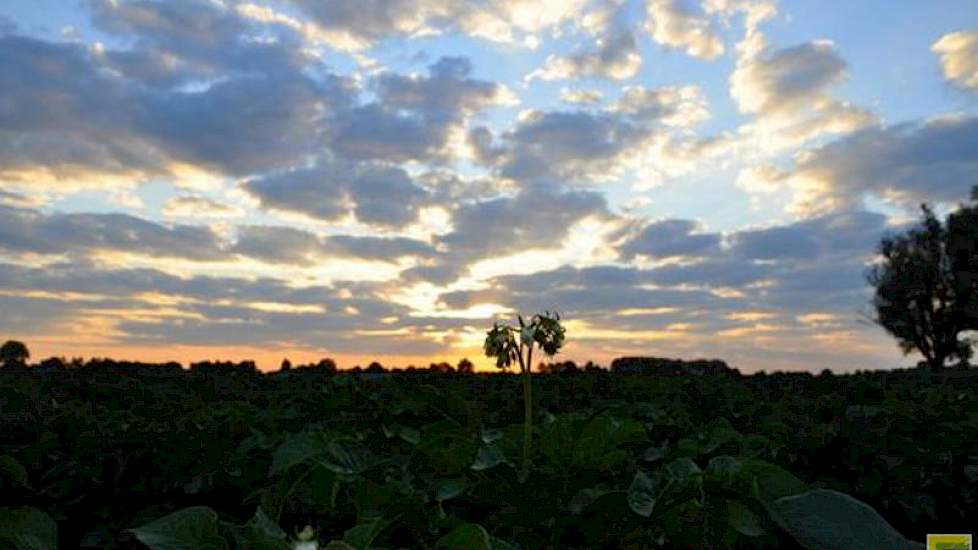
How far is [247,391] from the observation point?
7984mm

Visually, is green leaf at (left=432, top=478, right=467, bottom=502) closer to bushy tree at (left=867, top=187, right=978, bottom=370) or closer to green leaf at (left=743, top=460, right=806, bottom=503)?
green leaf at (left=743, top=460, right=806, bottom=503)

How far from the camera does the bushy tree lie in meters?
48.9

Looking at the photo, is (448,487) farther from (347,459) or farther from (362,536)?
(362,536)

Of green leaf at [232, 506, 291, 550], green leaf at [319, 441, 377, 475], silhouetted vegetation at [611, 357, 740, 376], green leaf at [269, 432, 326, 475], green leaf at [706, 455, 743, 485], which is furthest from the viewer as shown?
silhouetted vegetation at [611, 357, 740, 376]

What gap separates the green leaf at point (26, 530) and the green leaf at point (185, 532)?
0.87 feet

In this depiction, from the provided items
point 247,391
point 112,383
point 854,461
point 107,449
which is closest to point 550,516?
point 854,461

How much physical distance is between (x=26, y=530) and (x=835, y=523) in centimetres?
141

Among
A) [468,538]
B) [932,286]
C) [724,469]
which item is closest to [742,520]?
[724,469]

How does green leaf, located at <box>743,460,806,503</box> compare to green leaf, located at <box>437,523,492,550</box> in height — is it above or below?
above

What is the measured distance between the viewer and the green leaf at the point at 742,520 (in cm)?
216

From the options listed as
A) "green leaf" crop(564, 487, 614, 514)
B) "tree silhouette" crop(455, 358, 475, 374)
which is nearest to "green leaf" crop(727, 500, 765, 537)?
"green leaf" crop(564, 487, 614, 514)

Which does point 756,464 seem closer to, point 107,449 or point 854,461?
point 854,461

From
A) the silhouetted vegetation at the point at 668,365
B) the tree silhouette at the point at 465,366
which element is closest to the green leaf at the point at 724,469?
the tree silhouette at the point at 465,366

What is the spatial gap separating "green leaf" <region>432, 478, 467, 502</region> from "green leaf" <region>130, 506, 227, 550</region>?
40.5 inches
